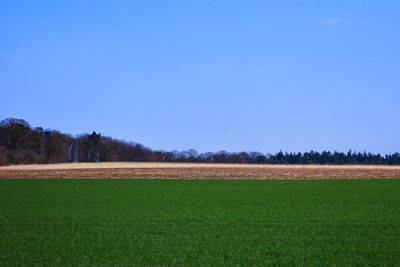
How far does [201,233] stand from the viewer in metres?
17.5

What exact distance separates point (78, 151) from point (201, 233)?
115486mm

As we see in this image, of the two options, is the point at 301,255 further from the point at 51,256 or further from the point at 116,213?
the point at 116,213

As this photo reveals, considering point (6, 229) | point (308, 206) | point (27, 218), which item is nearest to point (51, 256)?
point (6, 229)

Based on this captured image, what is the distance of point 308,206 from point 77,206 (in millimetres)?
11933

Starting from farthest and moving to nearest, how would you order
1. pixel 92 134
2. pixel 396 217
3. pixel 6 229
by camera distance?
pixel 92 134, pixel 396 217, pixel 6 229

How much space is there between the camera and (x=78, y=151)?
12912 cm

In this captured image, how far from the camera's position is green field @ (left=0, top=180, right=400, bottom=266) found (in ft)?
43.1

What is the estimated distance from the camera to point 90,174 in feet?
213

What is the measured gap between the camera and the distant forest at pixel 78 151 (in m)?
107

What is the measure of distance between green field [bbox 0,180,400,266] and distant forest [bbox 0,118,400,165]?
241 feet

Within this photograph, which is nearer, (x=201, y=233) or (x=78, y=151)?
(x=201, y=233)

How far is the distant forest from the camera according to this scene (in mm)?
106963

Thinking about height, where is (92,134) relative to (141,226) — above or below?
above

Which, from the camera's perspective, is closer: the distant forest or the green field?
the green field
